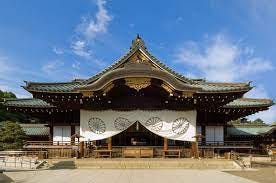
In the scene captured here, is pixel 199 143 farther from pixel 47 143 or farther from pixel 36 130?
pixel 36 130

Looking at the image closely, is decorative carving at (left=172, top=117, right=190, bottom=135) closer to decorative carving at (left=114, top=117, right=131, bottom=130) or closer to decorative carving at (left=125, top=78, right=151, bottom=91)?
decorative carving at (left=114, top=117, right=131, bottom=130)

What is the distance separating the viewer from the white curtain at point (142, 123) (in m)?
23.1

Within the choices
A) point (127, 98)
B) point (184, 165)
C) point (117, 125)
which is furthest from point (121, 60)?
point (184, 165)

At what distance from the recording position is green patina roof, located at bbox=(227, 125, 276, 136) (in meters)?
30.2

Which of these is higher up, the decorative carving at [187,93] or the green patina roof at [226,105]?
the decorative carving at [187,93]

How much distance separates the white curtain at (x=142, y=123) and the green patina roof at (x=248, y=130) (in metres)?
7.68

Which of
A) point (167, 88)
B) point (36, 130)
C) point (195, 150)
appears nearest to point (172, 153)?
point (195, 150)

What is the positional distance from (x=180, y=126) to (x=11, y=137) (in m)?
13.1

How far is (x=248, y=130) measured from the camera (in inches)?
1278

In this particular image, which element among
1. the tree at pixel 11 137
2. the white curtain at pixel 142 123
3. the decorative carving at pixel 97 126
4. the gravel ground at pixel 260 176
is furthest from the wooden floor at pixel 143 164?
the tree at pixel 11 137

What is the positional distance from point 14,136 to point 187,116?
13.4m

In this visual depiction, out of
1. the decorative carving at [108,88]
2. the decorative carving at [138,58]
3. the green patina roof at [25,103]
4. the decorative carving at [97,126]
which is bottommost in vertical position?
the decorative carving at [97,126]

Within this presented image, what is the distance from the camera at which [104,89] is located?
21688mm

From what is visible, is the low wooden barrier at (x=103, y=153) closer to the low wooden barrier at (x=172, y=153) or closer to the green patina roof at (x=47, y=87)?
Result: the low wooden barrier at (x=172, y=153)
